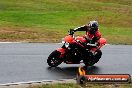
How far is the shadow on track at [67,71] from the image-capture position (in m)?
15.8

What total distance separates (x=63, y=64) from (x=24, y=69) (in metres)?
1.91

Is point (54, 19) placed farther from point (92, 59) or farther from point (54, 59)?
point (54, 59)

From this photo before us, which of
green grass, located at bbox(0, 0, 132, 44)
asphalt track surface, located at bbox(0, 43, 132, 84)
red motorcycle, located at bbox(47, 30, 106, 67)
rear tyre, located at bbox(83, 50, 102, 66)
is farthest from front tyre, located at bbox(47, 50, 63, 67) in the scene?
green grass, located at bbox(0, 0, 132, 44)

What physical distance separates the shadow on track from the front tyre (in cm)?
18

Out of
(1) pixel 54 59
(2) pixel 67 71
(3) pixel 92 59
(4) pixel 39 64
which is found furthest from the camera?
(3) pixel 92 59

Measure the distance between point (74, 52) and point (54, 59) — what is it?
2.59 feet

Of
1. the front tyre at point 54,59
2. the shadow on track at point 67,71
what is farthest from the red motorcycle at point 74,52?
the shadow on track at point 67,71

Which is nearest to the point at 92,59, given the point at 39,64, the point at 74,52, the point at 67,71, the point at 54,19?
the point at 74,52

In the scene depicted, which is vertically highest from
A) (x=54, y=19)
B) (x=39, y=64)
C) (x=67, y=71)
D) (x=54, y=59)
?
(x=54, y=59)

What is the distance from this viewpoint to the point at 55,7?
46.4 m

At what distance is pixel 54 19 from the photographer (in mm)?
A: 36781

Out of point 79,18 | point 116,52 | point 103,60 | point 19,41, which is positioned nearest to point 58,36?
point 19,41

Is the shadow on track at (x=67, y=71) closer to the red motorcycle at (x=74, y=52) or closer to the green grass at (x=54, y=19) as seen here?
the red motorcycle at (x=74, y=52)

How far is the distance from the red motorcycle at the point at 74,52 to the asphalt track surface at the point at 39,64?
0.27 meters
